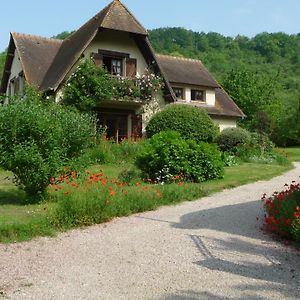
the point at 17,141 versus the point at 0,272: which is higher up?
the point at 17,141

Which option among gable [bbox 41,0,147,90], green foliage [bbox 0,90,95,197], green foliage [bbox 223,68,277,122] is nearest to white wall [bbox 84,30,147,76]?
gable [bbox 41,0,147,90]

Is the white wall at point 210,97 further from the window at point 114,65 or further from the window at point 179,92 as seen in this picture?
the window at point 114,65

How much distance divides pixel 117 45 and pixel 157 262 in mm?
18749

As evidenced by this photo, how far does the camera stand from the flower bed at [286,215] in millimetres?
7505

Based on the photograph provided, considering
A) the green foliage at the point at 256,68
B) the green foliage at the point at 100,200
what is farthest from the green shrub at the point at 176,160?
the green foliage at the point at 256,68

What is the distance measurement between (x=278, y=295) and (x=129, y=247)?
2799 millimetres

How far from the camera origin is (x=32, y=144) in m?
10.4

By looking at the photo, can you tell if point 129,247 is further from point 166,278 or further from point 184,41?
point 184,41

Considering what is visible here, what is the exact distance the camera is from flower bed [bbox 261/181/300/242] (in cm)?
750

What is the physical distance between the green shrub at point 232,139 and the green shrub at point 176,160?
8837mm

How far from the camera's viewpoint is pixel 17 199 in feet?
38.1

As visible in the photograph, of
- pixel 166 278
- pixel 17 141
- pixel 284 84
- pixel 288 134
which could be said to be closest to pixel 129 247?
pixel 166 278

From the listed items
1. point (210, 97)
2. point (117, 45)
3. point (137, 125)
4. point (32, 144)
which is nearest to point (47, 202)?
point (32, 144)

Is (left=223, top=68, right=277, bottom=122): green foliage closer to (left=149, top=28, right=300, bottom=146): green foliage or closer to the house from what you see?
(left=149, top=28, right=300, bottom=146): green foliage
